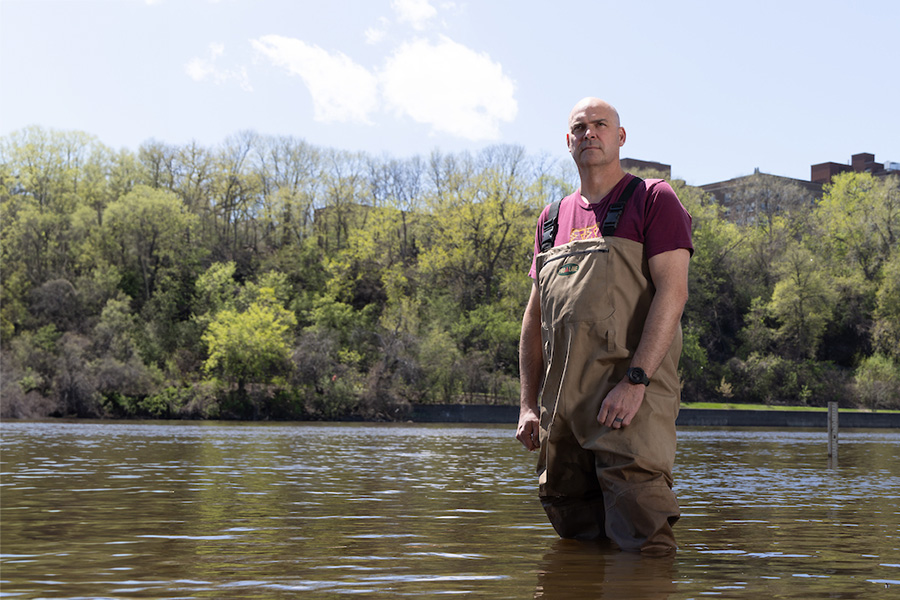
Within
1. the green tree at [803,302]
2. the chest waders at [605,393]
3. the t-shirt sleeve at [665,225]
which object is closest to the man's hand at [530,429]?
the chest waders at [605,393]

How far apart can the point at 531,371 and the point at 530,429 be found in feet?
1.11

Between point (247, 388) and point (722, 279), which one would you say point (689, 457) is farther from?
point (722, 279)

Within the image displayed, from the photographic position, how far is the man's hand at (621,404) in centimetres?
487

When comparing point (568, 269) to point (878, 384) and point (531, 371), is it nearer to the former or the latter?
point (531, 371)

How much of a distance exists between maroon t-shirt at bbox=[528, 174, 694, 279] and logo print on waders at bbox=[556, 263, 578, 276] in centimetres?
18

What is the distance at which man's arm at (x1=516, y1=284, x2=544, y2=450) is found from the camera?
5.62 meters

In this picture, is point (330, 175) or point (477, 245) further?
point (330, 175)

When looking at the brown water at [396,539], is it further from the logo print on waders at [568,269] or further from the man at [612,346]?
the logo print on waders at [568,269]

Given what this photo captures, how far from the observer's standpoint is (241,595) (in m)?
4.24

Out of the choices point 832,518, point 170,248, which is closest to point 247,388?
point 170,248

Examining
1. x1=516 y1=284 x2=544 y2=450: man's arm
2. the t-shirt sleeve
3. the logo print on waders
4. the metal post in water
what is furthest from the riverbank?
the t-shirt sleeve

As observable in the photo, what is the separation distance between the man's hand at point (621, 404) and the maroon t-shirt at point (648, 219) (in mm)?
728

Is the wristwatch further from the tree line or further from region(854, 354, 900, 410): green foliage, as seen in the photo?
region(854, 354, 900, 410): green foliage

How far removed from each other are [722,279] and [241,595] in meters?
80.2
